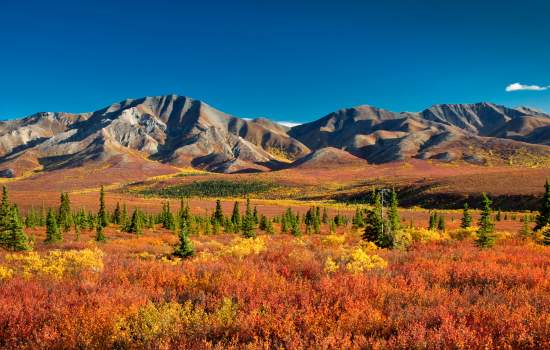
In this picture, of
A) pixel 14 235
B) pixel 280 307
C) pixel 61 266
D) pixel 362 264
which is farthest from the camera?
pixel 14 235

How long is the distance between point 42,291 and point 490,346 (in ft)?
26.4

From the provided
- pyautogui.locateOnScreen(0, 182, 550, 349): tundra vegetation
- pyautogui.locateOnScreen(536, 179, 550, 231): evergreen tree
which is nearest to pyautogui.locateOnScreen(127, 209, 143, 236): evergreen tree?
pyautogui.locateOnScreen(0, 182, 550, 349): tundra vegetation

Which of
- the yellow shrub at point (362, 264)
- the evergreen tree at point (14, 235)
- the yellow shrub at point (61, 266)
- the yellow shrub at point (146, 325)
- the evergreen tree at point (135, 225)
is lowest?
the evergreen tree at point (135, 225)

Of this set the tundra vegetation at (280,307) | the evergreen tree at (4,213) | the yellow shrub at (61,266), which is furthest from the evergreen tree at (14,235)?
the tundra vegetation at (280,307)

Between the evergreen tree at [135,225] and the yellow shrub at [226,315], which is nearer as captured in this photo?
the yellow shrub at [226,315]

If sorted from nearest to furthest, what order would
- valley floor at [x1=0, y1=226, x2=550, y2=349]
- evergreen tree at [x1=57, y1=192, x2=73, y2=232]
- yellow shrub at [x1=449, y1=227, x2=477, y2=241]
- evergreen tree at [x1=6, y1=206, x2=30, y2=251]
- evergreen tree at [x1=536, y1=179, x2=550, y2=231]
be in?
1. valley floor at [x1=0, y1=226, x2=550, y2=349]
2. evergreen tree at [x1=6, y1=206, x2=30, y2=251]
3. yellow shrub at [x1=449, y1=227, x2=477, y2=241]
4. evergreen tree at [x1=536, y1=179, x2=550, y2=231]
5. evergreen tree at [x1=57, y1=192, x2=73, y2=232]

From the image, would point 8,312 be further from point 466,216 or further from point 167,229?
point 167,229

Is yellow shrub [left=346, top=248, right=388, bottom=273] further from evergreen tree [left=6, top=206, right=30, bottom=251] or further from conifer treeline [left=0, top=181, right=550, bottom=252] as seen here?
evergreen tree [left=6, top=206, right=30, bottom=251]

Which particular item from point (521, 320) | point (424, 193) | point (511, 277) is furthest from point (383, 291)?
point (424, 193)

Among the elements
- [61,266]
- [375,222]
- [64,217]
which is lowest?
[64,217]

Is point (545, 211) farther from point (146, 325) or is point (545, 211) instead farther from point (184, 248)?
point (146, 325)

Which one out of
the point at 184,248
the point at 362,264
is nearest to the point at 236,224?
the point at 184,248

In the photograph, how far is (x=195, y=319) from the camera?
216 inches

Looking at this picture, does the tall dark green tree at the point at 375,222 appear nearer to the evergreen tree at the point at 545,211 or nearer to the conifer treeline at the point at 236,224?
the conifer treeline at the point at 236,224
